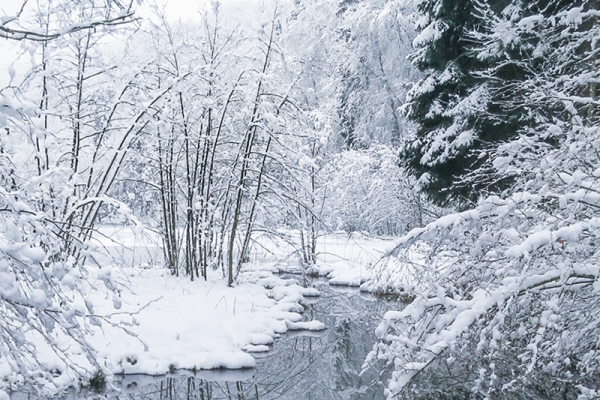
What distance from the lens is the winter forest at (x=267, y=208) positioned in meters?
2.86

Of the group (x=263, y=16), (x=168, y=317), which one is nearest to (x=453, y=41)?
(x=263, y=16)

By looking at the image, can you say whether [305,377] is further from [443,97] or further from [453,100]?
[443,97]

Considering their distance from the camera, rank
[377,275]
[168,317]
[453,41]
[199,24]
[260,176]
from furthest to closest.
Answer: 1. [453,41]
2. [199,24]
3. [260,176]
4. [168,317]
5. [377,275]

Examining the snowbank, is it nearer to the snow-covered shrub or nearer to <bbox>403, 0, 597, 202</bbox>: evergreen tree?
the snow-covered shrub

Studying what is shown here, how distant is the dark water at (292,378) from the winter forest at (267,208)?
0.04m

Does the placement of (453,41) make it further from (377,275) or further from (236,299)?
(377,275)

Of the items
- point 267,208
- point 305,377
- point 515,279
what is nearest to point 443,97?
point 267,208

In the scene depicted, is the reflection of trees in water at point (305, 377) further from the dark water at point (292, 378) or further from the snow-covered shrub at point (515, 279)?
the snow-covered shrub at point (515, 279)

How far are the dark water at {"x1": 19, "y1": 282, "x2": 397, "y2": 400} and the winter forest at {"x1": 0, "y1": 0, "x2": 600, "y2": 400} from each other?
43 mm

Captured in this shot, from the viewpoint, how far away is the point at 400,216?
52.1ft

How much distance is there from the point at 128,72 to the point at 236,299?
13.0 ft

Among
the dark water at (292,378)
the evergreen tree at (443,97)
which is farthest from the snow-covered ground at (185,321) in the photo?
the evergreen tree at (443,97)

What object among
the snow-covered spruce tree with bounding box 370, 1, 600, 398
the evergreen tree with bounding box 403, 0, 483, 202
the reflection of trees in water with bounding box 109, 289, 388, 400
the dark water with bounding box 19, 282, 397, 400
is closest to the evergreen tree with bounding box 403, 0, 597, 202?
the evergreen tree with bounding box 403, 0, 483, 202

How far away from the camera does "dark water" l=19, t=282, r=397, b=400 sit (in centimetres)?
515
